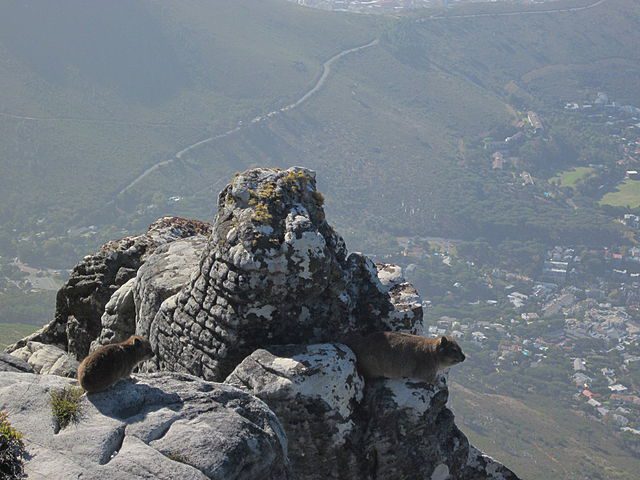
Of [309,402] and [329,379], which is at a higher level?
[329,379]

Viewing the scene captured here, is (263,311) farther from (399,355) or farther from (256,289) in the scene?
(399,355)

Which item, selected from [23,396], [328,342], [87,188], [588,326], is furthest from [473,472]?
[87,188]

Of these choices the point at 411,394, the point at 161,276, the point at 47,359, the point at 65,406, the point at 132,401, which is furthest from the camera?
the point at 47,359

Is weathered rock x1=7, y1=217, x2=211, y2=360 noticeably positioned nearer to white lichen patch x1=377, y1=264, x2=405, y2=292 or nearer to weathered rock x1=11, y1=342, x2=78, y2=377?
weathered rock x1=11, y1=342, x2=78, y2=377

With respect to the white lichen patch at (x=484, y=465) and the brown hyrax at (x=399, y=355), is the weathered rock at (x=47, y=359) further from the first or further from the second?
the white lichen patch at (x=484, y=465)

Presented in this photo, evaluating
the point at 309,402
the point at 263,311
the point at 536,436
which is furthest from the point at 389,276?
the point at 536,436

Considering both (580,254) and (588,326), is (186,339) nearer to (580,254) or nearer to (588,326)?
(588,326)
